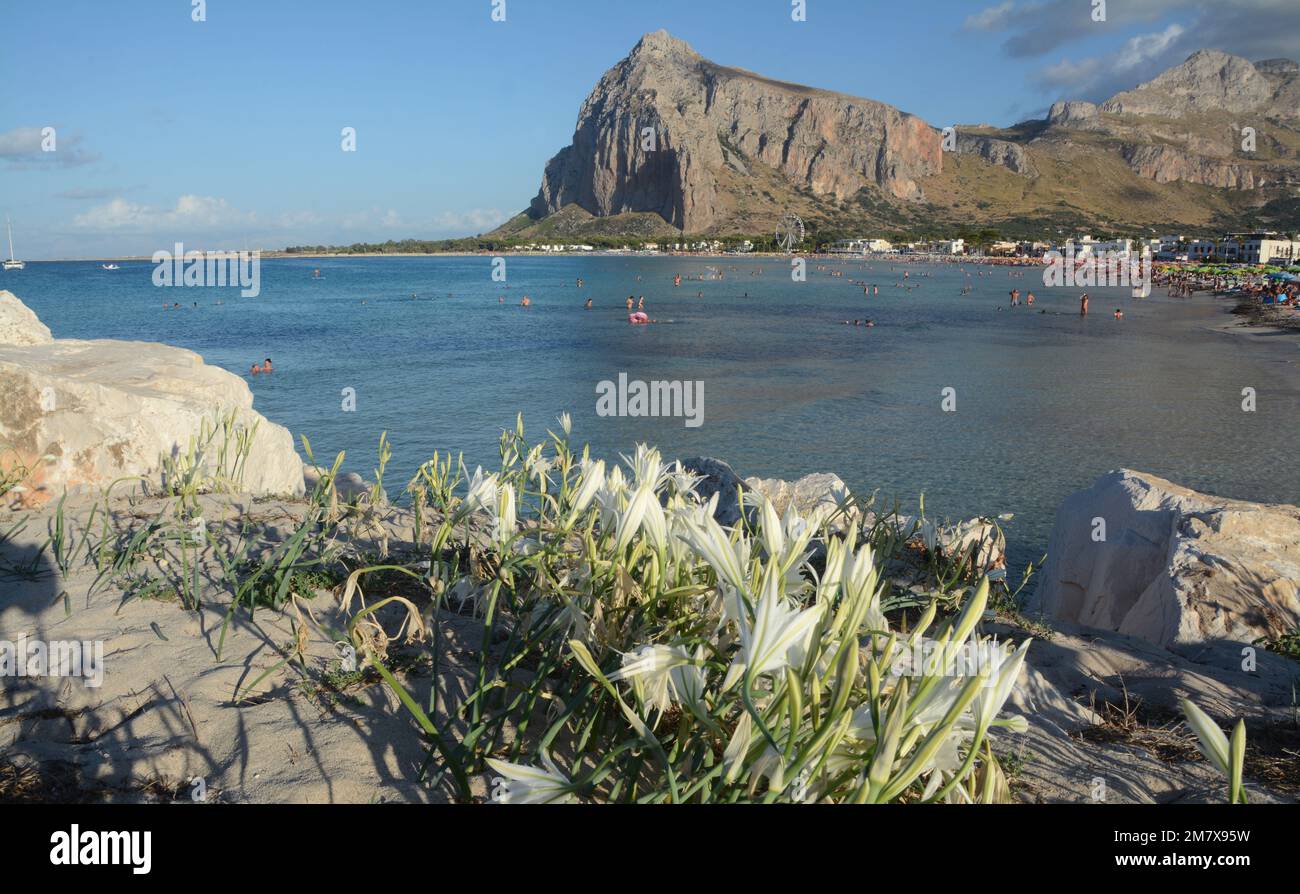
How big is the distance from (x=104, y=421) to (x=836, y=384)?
20.9 metres

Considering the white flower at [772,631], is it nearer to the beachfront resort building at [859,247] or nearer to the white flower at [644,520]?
the white flower at [644,520]

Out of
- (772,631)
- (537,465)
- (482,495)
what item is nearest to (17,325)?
(537,465)

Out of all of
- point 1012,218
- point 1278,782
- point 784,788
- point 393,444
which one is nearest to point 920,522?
point 1278,782

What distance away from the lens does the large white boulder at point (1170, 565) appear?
504cm

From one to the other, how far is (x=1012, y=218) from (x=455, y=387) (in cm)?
17376

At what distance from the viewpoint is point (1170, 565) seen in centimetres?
551

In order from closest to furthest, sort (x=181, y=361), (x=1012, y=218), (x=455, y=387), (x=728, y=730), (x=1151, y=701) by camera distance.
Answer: (x=728, y=730) < (x=1151, y=701) < (x=181, y=361) < (x=455, y=387) < (x=1012, y=218)

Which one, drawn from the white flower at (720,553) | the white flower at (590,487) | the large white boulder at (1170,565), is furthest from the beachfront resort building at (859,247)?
the white flower at (720,553)

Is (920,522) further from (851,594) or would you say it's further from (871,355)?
(871,355)

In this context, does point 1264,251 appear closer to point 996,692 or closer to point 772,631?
point 996,692

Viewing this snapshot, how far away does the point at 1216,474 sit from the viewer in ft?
44.2

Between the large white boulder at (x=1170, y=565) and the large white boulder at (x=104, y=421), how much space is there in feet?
21.7

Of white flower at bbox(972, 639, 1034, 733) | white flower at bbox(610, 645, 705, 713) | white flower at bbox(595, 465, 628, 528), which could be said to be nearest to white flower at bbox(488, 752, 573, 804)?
white flower at bbox(610, 645, 705, 713)

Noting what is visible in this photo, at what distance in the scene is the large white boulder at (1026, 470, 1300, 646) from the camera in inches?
199
